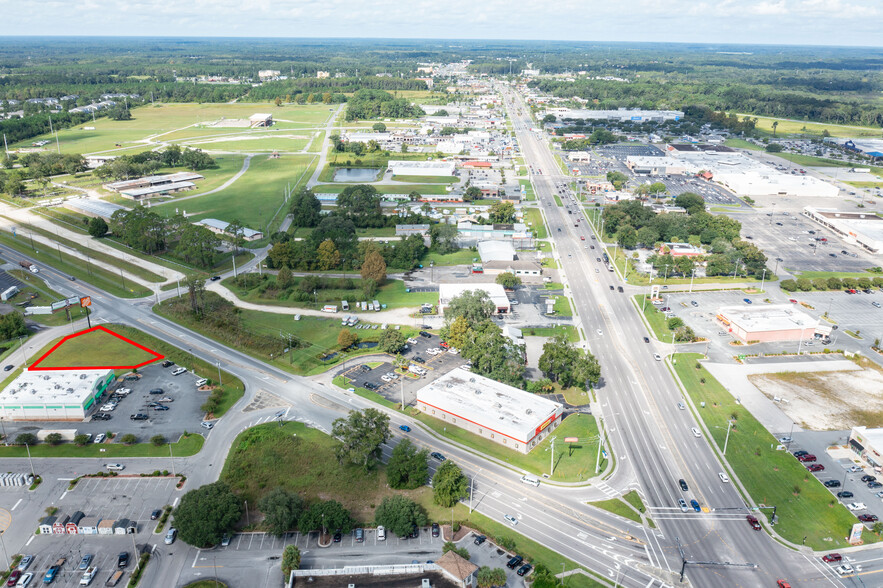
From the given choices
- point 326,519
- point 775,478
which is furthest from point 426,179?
point 326,519

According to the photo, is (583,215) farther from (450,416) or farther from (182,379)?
(182,379)

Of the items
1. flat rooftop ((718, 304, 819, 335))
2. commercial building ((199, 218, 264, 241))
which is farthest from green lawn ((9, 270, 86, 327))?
flat rooftop ((718, 304, 819, 335))

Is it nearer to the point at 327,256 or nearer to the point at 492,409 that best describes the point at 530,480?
the point at 492,409

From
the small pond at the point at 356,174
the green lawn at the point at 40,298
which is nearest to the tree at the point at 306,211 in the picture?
the small pond at the point at 356,174

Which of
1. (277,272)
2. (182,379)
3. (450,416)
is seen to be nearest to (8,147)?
(277,272)

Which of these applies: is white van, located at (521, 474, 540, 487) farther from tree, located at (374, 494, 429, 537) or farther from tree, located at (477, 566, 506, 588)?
tree, located at (477, 566, 506, 588)

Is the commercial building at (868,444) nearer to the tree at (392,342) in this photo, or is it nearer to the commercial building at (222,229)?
→ the tree at (392,342)
